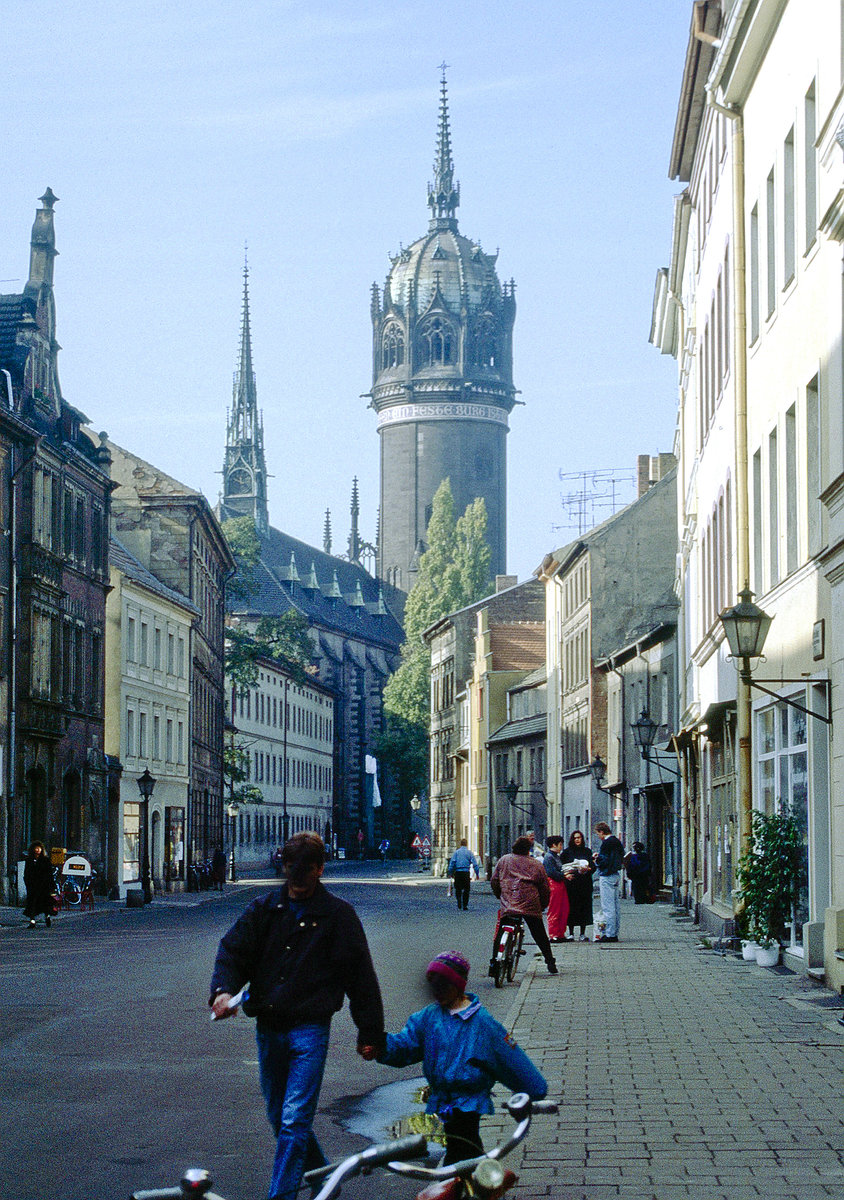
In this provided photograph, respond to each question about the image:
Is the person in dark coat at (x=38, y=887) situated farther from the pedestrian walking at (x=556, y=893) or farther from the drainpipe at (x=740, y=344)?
the drainpipe at (x=740, y=344)

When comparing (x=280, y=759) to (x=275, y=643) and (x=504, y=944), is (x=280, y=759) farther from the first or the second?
(x=504, y=944)

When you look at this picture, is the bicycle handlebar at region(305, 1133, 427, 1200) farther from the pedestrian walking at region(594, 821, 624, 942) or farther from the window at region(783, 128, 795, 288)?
the pedestrian walking at region(594, 821, 624, 942)

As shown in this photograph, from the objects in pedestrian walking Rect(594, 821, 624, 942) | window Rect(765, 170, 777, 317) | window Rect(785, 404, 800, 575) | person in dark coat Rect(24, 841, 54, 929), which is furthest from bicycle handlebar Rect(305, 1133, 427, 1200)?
person in dark coat Rect(24, 841, 54, 929)

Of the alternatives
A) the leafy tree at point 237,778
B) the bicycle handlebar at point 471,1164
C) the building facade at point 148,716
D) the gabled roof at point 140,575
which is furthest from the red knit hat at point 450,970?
the leafy tree at point 237,778

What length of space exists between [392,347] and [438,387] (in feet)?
19.2

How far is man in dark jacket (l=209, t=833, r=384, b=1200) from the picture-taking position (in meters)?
7.27

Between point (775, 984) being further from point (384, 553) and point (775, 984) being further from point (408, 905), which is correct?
point (384, 553)

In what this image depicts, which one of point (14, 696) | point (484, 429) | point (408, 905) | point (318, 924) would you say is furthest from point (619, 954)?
point (484, 429)

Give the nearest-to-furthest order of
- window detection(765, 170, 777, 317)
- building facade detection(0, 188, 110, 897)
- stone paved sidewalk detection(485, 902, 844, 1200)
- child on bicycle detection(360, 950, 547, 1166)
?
child on bicycle detection(360, 950, 547, 1166) < stone paved sidewalk detection(485, 902, 844, 1200) < window detection(765, 170, 777, 317) < building facade detection(0, 188, 110, 897)

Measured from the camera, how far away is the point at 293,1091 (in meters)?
7.21

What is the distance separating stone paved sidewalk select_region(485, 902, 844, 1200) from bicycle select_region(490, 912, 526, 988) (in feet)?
1.25

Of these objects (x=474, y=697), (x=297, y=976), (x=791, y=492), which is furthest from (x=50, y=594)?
(x=297, y=976)

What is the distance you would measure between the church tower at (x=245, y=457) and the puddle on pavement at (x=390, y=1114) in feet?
455

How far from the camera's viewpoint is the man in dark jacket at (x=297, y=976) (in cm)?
727
